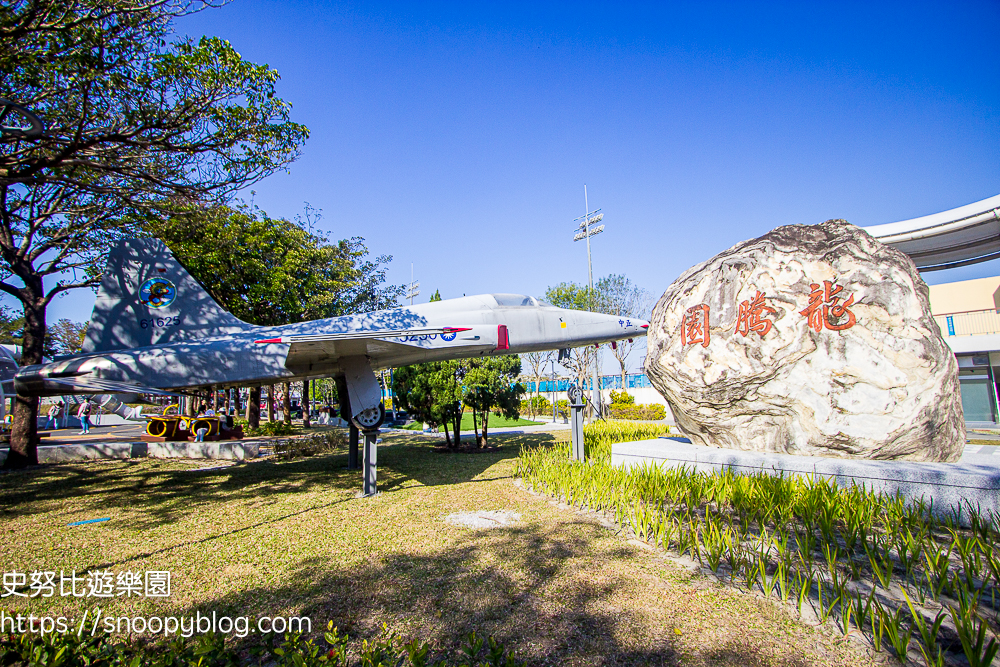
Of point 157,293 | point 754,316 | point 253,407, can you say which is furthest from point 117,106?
point 253,407

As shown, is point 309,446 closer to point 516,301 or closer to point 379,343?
point 379,343

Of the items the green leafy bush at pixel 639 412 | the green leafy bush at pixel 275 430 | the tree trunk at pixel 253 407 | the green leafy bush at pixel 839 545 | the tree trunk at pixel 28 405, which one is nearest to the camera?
the green leafy bush at pixel 839 545

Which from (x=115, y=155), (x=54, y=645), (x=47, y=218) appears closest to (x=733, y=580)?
(x=54, y=645)

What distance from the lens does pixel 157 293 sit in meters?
9.05

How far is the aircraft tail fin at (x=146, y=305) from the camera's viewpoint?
29.1 ft

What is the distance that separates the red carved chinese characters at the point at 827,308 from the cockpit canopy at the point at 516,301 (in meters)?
5.29

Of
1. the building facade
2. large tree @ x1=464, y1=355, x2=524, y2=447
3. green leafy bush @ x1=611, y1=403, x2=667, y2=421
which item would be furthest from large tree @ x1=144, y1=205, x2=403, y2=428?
the building facade

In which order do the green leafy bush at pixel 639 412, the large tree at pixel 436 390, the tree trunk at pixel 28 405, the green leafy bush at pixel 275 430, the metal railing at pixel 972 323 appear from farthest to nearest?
the green leafy bush at pixel 639 412
the green leafy bush at pixel 275 430
the metal railing at pixel 972 323
the large tree at pixel 436 390
the tree trunk at pixel 28 405

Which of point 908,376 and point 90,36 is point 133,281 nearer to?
point 90,36

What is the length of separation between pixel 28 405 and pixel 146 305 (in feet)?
22.5

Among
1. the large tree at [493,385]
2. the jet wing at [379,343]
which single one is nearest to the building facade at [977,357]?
the large tree at [493,385]

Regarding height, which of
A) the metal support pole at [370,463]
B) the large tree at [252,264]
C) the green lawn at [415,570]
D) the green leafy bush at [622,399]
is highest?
the large tree at [252,264]

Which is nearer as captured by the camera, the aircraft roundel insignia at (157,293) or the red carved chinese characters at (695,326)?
the red carved chinese characters at (695,326)

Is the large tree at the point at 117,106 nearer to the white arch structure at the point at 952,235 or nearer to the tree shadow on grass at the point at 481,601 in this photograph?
the tree shadow on grass at the point at 481,601
